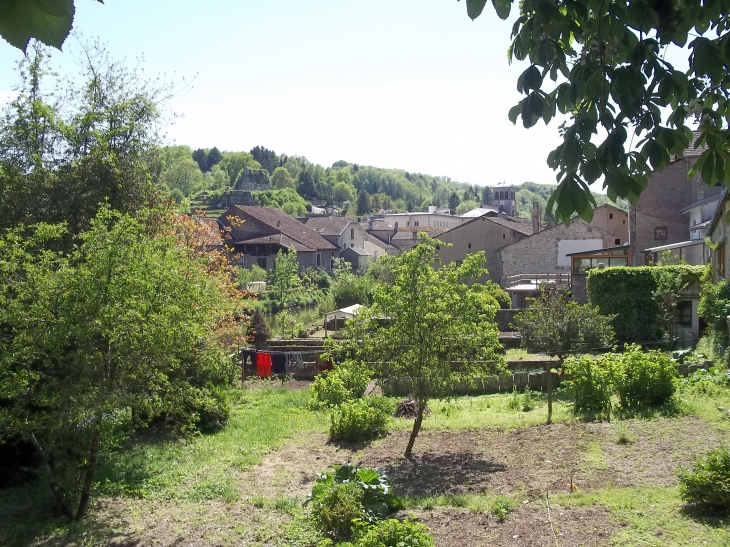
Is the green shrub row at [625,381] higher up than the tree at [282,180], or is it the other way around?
the tree at [282,180]

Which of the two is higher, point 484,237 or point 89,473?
point 484,237

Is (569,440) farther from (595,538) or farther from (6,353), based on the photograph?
(6,353)

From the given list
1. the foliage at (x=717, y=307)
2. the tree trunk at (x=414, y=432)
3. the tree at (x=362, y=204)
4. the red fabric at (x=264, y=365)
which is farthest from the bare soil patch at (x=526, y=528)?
the tree at (x=362, y=204)

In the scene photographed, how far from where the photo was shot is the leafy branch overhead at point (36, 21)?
154 centimetres

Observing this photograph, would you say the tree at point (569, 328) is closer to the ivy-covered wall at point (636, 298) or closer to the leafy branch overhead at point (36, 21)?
the ivy-covered wall at point (636, 298)

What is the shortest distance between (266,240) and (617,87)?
53673mm

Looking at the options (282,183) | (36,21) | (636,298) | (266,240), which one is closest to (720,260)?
(636,298)

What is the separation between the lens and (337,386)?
1540 cm

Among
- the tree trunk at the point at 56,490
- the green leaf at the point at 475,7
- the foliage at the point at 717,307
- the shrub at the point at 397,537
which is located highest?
the green leaf at the point at 475,7

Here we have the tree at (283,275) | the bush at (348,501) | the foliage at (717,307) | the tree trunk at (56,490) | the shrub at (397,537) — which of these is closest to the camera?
the shrub at (397,537)

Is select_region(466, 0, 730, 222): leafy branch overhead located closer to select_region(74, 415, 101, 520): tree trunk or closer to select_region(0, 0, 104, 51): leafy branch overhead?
select_region(0, 0, 104, 51): leafy branch overhead

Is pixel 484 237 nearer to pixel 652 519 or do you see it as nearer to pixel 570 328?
pixel 570 328

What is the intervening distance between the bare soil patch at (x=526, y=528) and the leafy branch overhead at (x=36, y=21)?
22.1ft

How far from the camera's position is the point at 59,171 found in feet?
50.0
